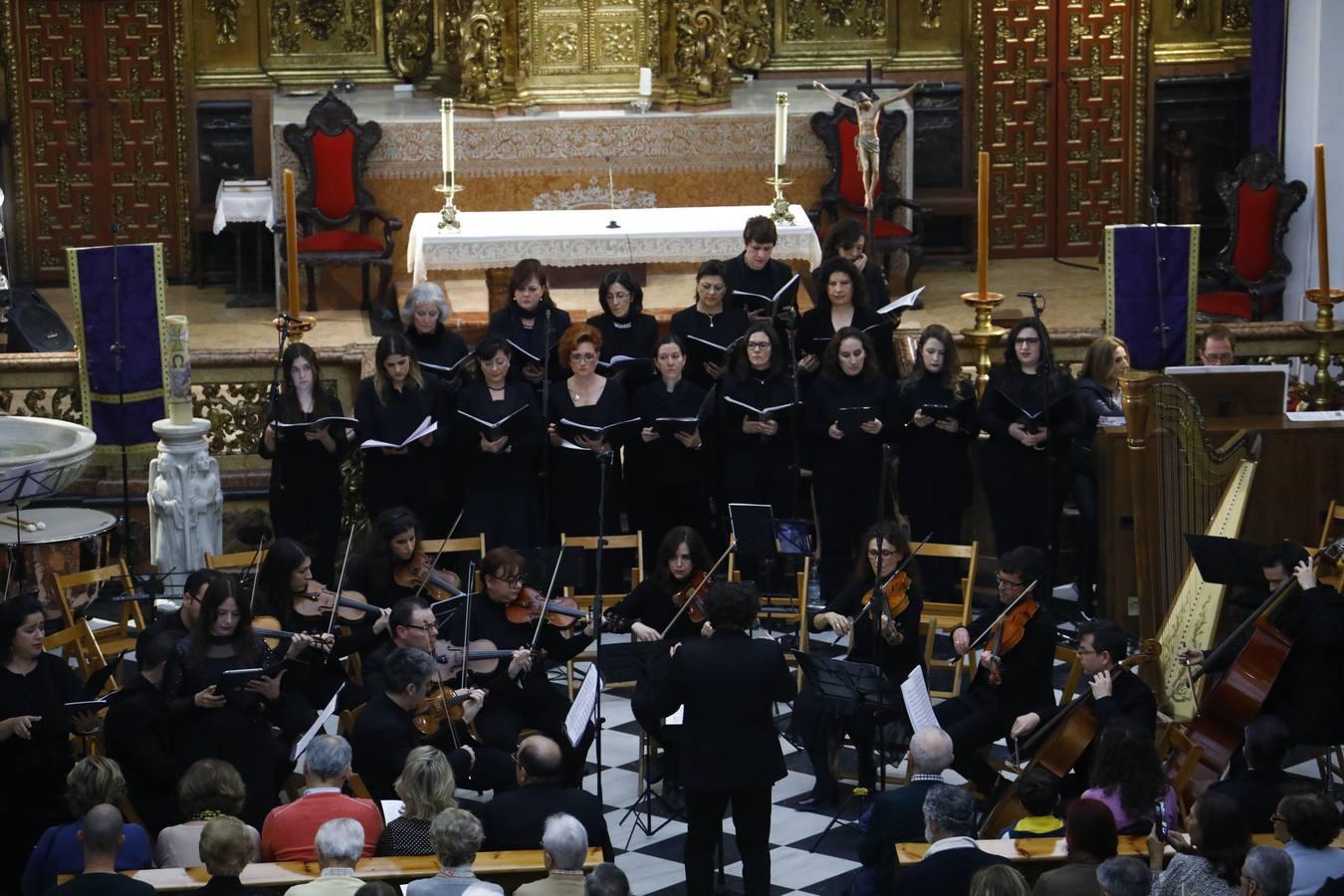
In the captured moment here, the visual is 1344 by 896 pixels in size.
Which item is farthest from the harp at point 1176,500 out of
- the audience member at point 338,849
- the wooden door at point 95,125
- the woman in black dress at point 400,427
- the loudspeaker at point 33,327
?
the wooden door at point 95,125

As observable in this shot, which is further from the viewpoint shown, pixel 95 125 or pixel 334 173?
pixel 95 125

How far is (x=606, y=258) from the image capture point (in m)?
13.8

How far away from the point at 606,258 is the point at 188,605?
5430 millimetres

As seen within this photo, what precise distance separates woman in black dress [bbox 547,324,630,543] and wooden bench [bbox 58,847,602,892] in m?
3.85

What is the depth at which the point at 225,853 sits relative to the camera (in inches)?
270

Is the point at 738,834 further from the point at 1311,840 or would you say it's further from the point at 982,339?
the point at 982,339

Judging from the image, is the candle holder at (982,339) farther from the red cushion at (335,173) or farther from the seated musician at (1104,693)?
the red cushion at (335,173)

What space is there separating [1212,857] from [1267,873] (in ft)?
1.23

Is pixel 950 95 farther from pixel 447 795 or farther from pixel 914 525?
pixel 447 795

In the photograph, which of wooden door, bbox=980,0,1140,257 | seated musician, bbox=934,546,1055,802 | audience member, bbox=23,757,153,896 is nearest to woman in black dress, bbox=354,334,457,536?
seated musician, bbox=934,546,1055,802

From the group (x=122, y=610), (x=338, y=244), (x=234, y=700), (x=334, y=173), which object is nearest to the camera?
(x=234, y=700)

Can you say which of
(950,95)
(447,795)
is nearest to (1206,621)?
(447,795)

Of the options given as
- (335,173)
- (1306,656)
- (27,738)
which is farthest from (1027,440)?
(335,173)

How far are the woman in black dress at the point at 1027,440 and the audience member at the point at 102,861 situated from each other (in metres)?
5.39
